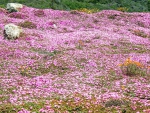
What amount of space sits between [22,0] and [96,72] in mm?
50646

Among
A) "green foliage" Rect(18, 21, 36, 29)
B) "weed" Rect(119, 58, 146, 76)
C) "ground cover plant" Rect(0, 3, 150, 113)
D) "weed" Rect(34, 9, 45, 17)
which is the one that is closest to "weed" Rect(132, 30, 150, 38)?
"ground cover plant" Rect(0, 3, 150, 113)

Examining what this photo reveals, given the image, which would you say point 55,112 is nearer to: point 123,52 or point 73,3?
point 123,52

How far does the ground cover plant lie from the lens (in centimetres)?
1548

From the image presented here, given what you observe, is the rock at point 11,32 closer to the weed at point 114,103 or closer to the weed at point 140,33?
the weed at point 140,33

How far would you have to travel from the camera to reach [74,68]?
23.4 meters

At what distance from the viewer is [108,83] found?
65.7 feet

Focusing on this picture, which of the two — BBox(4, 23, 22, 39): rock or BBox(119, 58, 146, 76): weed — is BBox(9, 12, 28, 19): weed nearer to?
BBox(4, 23, 22, 39): rock

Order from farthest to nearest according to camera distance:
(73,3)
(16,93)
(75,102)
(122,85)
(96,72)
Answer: (73,3) → (96,72) → (122,85) → (16,93) → (75,102)

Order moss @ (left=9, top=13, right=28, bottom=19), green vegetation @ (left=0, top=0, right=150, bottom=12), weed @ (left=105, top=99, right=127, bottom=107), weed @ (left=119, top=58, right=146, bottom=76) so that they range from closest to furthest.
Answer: weed @ (left=105, top=99, right=127, bottom=107) → weed @ (left=119, top=58, right=146, bottom=76) → moss @ (left=9, top=13, right=28, bottom=19) → green vegetation @ (left=0, top=0, right=150, bottom=12)

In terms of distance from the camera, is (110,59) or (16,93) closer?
(16,93)

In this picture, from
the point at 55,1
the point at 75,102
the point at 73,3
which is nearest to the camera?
the point at 75,102

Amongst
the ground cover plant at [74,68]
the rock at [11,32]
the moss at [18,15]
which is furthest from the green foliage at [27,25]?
the rock at [11,32]

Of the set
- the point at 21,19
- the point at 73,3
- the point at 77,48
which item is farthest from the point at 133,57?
the point at 73,3

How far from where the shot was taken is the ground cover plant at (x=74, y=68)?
15477 millimetres
